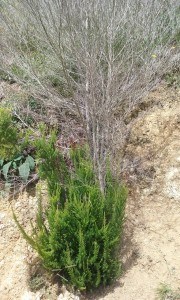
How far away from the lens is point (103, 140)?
3504 mm

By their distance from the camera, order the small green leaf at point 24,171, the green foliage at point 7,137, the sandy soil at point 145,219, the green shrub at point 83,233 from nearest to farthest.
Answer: the green shrub at point 83,233, the sandy soil at point 145,219, the green foliage at point 7,137, the small green leaf at point 24,171

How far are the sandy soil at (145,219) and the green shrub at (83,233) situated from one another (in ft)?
0.79

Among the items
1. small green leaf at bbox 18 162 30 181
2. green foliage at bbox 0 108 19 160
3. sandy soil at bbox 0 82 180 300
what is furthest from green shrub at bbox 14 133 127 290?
green foliage at bbox 0 108 19 160

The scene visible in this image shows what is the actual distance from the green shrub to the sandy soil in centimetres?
24

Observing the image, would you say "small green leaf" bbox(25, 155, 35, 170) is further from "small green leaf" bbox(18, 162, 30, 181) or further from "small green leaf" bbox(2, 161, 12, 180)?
"small green leaf" bbox(2, 161, 12, 180)

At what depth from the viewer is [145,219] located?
356 centimetres

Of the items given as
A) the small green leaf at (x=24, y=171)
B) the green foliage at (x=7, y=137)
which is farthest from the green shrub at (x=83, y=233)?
the green foliage at (x=7, y=137)

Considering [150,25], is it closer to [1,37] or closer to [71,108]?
[71,108]

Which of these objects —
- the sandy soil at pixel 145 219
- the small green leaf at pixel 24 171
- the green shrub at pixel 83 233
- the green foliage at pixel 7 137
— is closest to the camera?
the green shrub at pixel 83 233

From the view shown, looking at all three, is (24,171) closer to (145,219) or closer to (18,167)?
(18,167)

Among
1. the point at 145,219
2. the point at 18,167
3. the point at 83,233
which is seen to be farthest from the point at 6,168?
the point at 145,219

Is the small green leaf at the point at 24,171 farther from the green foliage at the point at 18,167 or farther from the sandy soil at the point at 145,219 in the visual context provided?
the sandy soil at the point at 145,219

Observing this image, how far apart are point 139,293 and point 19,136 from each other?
181cm

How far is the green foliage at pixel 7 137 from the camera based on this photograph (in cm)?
354
